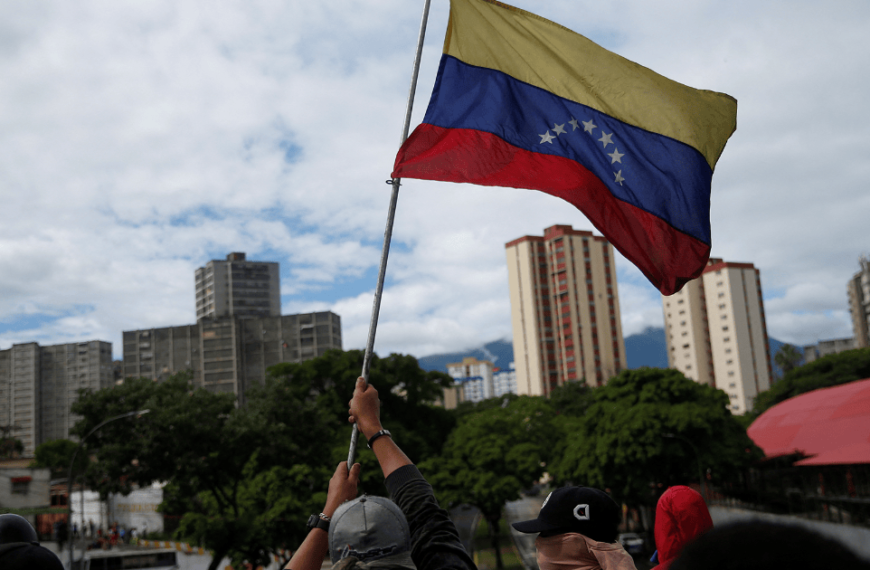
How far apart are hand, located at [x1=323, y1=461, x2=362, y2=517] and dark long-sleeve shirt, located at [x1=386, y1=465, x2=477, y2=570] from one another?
0.85 ft

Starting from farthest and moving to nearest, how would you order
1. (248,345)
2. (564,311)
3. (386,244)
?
(564,311) → (248,345) → (386,244)

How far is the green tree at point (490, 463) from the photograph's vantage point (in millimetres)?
35062

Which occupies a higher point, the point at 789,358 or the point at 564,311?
the point at 564,311

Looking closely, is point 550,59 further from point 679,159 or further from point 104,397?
point 104,397

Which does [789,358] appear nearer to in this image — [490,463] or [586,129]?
[490,463]

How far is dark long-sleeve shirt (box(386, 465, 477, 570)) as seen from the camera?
2.41m

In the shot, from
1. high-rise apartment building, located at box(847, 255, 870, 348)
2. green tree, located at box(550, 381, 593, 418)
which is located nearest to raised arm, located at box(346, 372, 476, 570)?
green tree, located at box(550, 381, 593, 418)

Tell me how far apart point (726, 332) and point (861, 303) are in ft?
134

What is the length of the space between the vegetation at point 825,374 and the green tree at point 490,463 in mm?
29209

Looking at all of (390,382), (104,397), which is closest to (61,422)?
(390,382)

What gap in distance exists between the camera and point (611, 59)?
236 inches

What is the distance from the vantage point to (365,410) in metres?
3.26

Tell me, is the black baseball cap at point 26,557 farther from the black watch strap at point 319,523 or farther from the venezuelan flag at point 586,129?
the venezuelan flag at point 586,129

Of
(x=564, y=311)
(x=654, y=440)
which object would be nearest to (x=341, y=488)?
(x=654, y=440)
